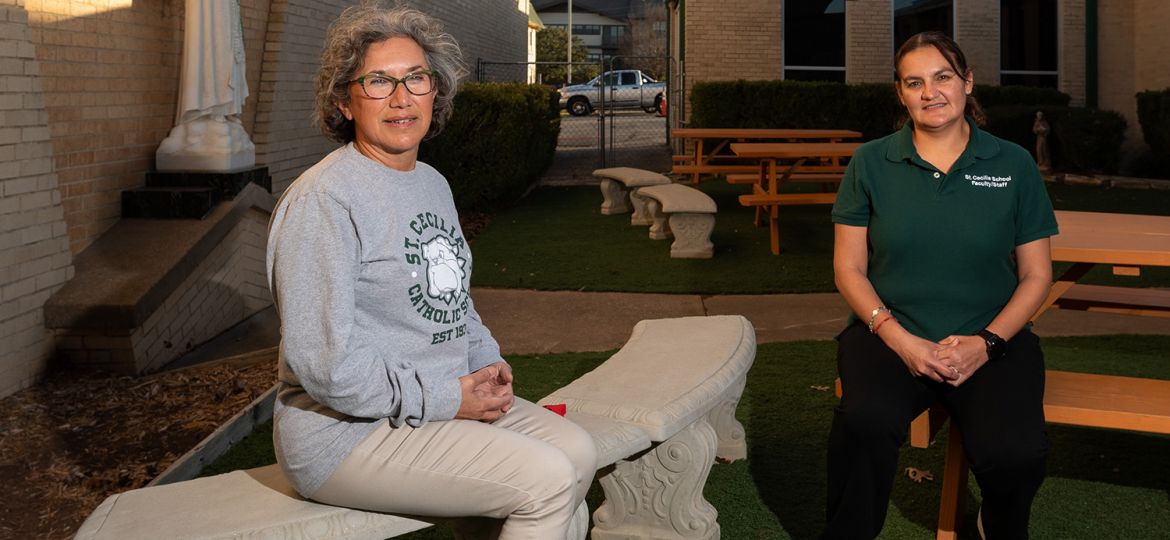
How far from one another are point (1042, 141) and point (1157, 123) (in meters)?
1.65

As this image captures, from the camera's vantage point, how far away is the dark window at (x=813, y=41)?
803 inches

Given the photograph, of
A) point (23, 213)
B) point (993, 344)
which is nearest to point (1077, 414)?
point (993, 344)

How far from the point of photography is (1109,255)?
3.97 m

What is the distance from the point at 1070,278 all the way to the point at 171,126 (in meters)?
6.20

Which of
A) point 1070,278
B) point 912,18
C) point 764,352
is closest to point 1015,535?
point 1070,278

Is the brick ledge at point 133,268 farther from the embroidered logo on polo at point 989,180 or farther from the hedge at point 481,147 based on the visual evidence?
the hedge at point 481,147

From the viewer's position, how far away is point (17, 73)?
5.97 meters

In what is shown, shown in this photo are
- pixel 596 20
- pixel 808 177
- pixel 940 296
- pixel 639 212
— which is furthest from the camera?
pixel 596 20

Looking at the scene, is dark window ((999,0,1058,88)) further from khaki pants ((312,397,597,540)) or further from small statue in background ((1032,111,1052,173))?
khaki pants ((312,397,597,540))

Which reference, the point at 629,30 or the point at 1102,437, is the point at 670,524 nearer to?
the point at 1102,437

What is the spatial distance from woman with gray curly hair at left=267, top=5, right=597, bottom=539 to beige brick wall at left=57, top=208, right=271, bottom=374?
4.02m

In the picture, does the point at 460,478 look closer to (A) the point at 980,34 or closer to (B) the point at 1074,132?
(B) the point at 1074,132

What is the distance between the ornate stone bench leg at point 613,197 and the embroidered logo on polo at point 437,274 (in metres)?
10.6

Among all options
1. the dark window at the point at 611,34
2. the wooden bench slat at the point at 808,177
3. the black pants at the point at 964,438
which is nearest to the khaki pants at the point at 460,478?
the black pants at the point at 964,438
